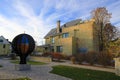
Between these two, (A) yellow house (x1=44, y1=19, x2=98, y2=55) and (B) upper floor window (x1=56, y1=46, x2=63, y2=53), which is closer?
(A) yellow house (x1=44, y1=19, x2=98, y2=55)

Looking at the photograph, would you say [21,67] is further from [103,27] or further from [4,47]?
[4,47]

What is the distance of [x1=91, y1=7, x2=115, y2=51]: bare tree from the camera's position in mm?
36250

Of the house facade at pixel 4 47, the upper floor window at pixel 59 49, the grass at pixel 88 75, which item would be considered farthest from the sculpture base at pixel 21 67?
the house facade at pixel 4 47

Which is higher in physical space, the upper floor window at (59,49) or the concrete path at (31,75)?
the upper floor window at (59,49)

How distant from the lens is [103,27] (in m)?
36.3

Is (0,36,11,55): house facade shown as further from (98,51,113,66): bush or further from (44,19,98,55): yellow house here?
(98,51,113,66): bush

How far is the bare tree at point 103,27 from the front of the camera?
36.2 metres

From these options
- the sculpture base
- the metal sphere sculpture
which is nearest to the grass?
the sculpture base

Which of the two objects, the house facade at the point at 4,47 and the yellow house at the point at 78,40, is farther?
the house facade at the point at 4,47

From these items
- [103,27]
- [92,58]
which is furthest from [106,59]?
[103,27]

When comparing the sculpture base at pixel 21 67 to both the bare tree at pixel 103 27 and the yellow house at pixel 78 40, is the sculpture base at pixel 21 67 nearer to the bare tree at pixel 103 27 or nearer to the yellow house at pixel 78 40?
the yellow house at pixel 78 40

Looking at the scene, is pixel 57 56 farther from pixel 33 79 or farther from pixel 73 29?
pixel 33 79

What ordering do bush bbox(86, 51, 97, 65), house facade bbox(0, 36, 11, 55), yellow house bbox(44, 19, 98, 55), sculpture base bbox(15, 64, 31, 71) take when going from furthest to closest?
1. house facade bbox(0, 36, 11, 55)
2. yellow house bbox(44, 19, 98, 55)
3. bush bbox(86, 51, 97, 65)
4. sculpture base bbox(15, 64, 31, 71)

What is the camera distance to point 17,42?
17781mm
